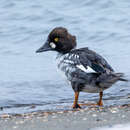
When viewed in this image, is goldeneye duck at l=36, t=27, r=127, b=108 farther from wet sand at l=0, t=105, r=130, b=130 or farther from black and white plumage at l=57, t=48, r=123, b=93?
wet sand at l=0, t=105, r=130, b=130

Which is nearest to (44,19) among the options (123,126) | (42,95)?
(42,95)

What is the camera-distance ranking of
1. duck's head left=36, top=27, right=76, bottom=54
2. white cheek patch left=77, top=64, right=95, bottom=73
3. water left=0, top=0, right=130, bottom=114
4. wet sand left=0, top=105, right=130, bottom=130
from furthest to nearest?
water left=0, top=0, right=130, bottom=114, duck's head left=36, top=27, right=76, bottom=54, white cheek patch left=77, top=64, right=95, bottom=73, wet sand left=0, top=105, right=130, bottom=130

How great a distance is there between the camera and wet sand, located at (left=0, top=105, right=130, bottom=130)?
655cm

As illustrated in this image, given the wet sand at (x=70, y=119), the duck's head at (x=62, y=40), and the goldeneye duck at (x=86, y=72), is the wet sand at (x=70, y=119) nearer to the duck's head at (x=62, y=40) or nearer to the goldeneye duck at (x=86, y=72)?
the goldeneye duck at (x=86, y=72)

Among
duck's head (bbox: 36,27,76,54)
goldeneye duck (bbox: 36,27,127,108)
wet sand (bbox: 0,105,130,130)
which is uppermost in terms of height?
duck's head (bbox: 36,27,76,54)

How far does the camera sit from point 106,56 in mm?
11766

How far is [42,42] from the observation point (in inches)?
514

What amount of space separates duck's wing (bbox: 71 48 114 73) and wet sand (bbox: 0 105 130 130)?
0.64 meters

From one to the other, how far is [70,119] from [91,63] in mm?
1321

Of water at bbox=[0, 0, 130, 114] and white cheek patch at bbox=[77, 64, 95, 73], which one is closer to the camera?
white cheek patch at bbox=[77, 64, 95, 73]

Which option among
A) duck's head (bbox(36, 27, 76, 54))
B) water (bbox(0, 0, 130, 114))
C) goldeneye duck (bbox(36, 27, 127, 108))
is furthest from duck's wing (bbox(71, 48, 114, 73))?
water (bbox(0, 0, 130, 114))

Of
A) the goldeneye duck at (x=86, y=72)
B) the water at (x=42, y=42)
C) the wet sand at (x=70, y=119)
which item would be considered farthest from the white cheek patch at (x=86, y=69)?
the water at (x=42, y=42)

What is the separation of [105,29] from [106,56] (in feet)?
5.68

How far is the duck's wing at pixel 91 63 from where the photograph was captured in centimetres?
796
